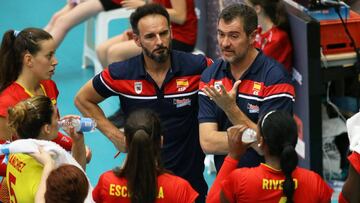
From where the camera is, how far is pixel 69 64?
353 inches

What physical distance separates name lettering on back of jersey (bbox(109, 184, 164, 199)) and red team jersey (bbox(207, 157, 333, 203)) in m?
0.28

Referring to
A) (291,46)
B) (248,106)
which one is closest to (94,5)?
(291,46)

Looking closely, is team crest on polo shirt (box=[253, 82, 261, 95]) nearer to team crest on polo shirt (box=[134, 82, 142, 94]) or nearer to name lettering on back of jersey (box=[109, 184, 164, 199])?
team crest on polo shirt (box=[134, 82, 142, 94])

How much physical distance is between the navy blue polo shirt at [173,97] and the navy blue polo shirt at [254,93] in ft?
0.77

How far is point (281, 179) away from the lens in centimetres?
356

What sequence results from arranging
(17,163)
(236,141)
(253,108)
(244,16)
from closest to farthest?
(236,141) < (17,163) < (253,108) < (244,16)

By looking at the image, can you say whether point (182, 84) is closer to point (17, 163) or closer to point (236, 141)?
point (236, 141)

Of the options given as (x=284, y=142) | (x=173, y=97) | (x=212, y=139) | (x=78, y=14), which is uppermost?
(x=284, y=142)

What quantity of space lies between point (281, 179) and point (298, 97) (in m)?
2.60

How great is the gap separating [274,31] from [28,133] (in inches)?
103

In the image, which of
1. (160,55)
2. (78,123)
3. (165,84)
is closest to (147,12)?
(160,55)

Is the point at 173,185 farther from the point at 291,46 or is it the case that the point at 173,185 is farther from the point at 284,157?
the point at 291,46

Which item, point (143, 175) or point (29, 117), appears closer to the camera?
point (143, 175)

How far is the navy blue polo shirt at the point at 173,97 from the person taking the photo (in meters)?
4.56
